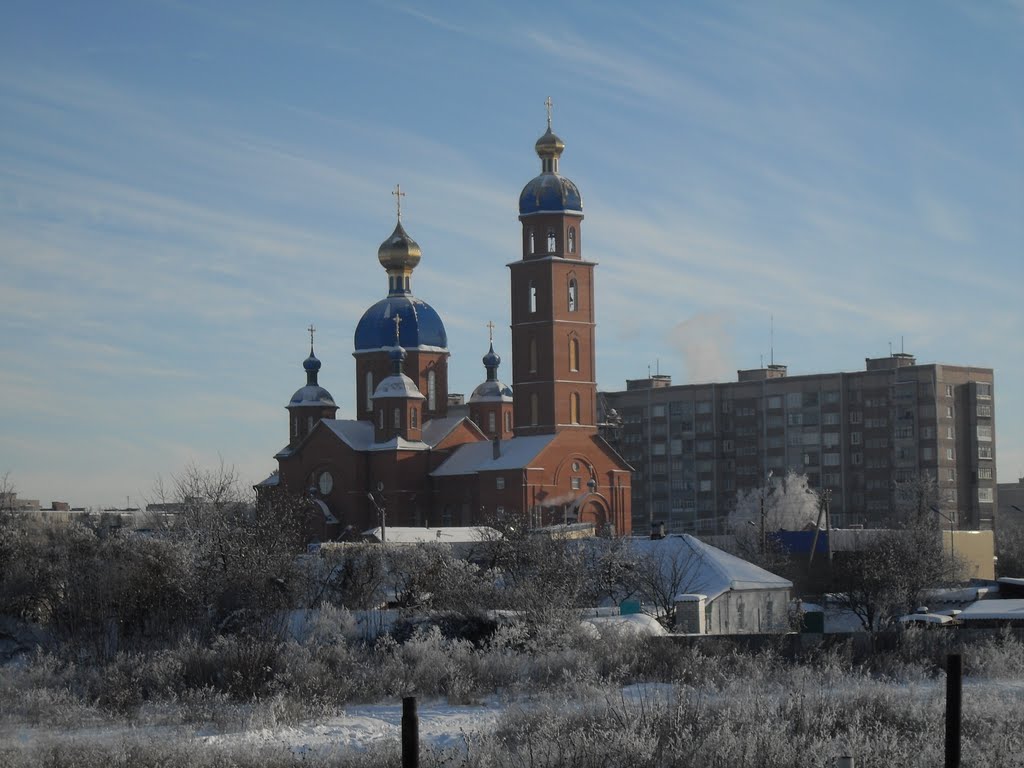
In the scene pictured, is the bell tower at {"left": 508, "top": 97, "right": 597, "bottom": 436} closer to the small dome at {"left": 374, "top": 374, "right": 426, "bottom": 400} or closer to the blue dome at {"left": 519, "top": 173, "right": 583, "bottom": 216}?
the blue dome at {"left": 519, "top": 173, "right": 583, "bottom": 216}

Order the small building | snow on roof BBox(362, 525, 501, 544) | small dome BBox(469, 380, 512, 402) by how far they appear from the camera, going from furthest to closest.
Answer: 1. small dome BBox(469, 380, 512, 402)
2. snow on roof BBox(362, 525, 501, 544)
3. the small building

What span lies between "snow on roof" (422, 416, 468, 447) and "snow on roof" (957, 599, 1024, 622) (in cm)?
3644

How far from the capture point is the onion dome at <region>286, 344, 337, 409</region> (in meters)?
75.5

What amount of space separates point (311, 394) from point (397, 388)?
379 inches

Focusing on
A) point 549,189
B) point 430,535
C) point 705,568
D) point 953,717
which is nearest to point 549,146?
point 549,189

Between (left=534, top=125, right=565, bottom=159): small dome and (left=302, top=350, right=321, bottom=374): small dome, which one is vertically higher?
(left=534, top=125, right=565, bottom=159): small dome

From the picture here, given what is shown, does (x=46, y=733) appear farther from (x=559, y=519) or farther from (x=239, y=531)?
(x=559, y=519)

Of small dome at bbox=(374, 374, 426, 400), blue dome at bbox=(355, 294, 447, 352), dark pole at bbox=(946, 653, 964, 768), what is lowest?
dark pole at bbox=(946, 653, 964, 768)

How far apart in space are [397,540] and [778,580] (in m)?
17.6

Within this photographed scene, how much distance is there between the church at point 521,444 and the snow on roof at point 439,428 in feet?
0.28

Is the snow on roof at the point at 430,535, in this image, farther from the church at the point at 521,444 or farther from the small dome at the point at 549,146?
the small dome at the point at 549,146

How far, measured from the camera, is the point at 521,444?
65562 millimetres

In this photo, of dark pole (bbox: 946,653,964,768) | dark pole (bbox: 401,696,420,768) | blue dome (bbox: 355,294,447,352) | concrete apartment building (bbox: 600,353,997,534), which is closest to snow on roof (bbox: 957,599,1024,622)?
dark pole (bbox: 946,653,964,768)

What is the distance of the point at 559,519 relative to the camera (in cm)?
6469
